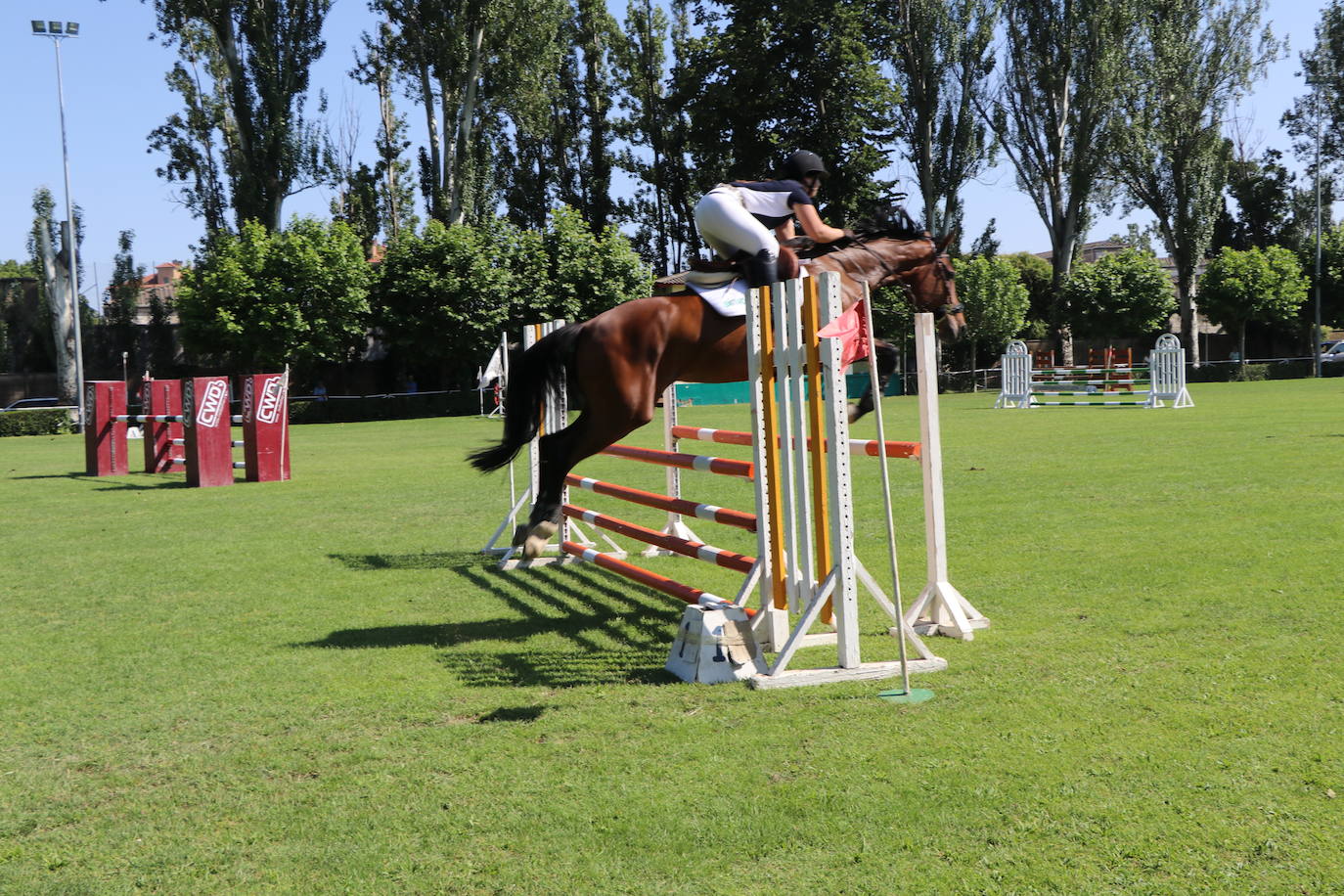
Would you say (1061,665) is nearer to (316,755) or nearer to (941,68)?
(316,755)

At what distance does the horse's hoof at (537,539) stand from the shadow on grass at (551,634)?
19.2 inches

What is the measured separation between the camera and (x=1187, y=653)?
464 centimetres

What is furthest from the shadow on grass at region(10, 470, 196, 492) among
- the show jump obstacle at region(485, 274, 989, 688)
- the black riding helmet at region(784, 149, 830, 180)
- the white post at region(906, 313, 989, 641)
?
the white post at region(906, 313, 989, 641)

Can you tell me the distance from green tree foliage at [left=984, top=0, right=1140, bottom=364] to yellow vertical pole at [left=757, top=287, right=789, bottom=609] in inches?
1530

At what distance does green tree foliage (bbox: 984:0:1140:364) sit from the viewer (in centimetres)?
3850

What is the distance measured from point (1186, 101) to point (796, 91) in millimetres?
15034

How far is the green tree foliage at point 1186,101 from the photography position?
39750mm

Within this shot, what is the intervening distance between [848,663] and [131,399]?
37182mm

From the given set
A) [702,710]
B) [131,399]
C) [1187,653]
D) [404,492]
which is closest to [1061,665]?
[1187,653]

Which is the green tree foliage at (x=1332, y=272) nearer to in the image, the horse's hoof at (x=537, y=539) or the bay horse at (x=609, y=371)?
the bay horse at (x=609, y=371)

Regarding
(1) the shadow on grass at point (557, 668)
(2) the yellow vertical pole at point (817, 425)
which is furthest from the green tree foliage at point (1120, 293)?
(1) the shadow on grass at point (557, 668)

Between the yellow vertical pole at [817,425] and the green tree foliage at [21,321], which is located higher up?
the green tree foliage at [21,321]

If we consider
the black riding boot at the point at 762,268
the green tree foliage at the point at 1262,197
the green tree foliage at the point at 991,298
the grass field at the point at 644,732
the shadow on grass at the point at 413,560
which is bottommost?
the grass field at the point at 644,732

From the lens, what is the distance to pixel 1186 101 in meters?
40.0
